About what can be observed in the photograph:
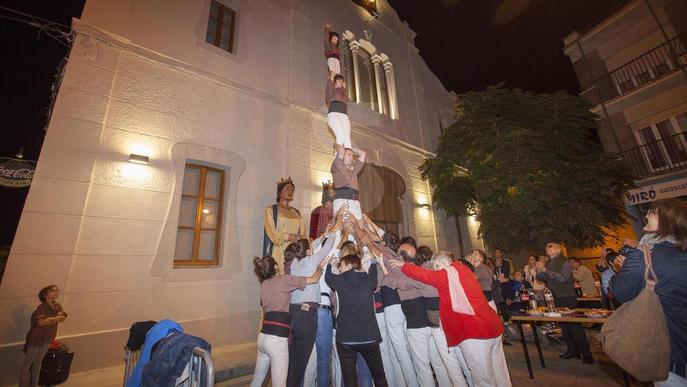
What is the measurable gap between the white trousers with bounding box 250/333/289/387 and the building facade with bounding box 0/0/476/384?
2752mm

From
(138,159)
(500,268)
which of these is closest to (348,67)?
(138,159)

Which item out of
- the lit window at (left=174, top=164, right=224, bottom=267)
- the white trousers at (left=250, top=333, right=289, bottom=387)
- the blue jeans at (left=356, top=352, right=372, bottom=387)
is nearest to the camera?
the white trousers at (left=250, top=333, right=289, bottom=387)

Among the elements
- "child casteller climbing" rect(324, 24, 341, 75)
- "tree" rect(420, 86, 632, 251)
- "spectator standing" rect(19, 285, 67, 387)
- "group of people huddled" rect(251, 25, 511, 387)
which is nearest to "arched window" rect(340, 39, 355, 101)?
"tree" rect(420, 86, 632, 251)

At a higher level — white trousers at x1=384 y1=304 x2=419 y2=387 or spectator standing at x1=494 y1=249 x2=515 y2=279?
spectator standing at x1=494 y1=249 x2=515 y2=279

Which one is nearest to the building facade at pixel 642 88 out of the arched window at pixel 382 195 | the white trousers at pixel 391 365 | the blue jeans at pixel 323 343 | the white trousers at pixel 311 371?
the arched window at pixel 382 195

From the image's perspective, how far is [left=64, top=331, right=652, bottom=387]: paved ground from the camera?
404 centimetres

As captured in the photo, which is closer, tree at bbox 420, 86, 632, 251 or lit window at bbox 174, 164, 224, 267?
lit window at bbox 174, 164, 224, 267

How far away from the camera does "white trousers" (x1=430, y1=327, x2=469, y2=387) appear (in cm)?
329

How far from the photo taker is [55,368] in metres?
3.96

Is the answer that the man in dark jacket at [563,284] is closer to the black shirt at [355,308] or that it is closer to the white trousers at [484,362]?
the white trousers at [484,362]

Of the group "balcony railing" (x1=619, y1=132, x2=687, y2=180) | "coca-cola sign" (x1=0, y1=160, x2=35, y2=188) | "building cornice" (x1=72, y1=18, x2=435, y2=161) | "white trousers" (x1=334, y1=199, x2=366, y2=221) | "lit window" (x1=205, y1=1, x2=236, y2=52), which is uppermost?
"lit window" (x1=205, y1=1, x2=236, y2=52)

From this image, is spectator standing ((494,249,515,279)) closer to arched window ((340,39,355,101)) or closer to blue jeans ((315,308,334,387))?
blue jeans ((315,308,334,387))

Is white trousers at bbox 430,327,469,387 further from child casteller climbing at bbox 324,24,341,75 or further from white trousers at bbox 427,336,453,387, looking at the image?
child casteller climbing at bbox 324,24,341,75

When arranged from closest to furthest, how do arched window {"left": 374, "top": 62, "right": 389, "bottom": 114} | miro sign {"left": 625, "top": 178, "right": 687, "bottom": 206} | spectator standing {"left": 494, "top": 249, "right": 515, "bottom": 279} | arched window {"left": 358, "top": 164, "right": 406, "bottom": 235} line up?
spectator standing {"left": 494, "top": 249, "right": 515, "bottom": 279}
arched window {"left": 358, "top": 164, "right": 406, "bottom": 235}
miro sign {"left": 625, "top": 178, "right": 687, "bottom": 206}
arched window {"left": 374, "top": 62, "right": 389, "bottom": 114}
